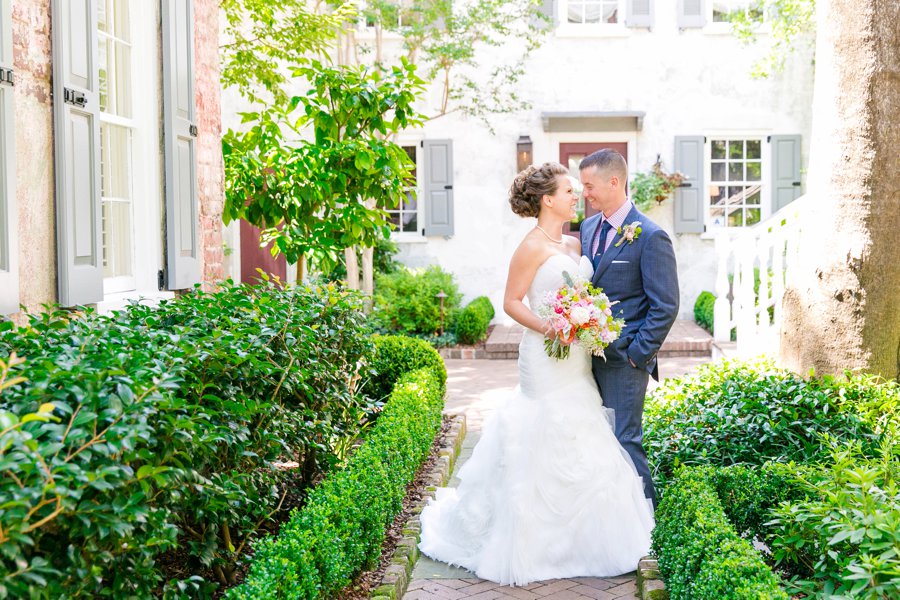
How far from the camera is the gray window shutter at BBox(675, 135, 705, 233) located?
14562 mm

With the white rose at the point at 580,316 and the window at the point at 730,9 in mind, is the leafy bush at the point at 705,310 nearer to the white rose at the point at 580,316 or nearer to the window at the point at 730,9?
the window at the point at 730,9

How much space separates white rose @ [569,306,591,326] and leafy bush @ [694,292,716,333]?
30.6 feet

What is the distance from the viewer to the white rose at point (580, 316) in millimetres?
4293

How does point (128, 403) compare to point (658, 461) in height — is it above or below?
above

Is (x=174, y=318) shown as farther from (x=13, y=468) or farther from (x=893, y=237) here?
(x=893, y=237)

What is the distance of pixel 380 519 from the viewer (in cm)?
418

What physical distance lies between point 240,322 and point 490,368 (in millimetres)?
7712

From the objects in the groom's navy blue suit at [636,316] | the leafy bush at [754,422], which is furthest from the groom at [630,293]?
the leafy bush at [754,422]

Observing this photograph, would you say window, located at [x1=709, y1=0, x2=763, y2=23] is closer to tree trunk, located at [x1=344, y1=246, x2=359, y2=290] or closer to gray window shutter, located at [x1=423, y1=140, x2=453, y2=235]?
gray window shutter, located at [x1=423, y1=140, x2=453, y2=235]

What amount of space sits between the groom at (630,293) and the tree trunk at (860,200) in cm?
123

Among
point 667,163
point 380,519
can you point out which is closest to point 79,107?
point 380,519

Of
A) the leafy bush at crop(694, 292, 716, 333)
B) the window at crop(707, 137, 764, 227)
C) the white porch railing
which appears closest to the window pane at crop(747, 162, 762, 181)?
the window at crop(707, 137, 764, 227)

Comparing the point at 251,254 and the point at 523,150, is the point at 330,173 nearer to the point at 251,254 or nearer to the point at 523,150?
the point at 251,254

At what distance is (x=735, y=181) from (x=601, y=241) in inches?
427
